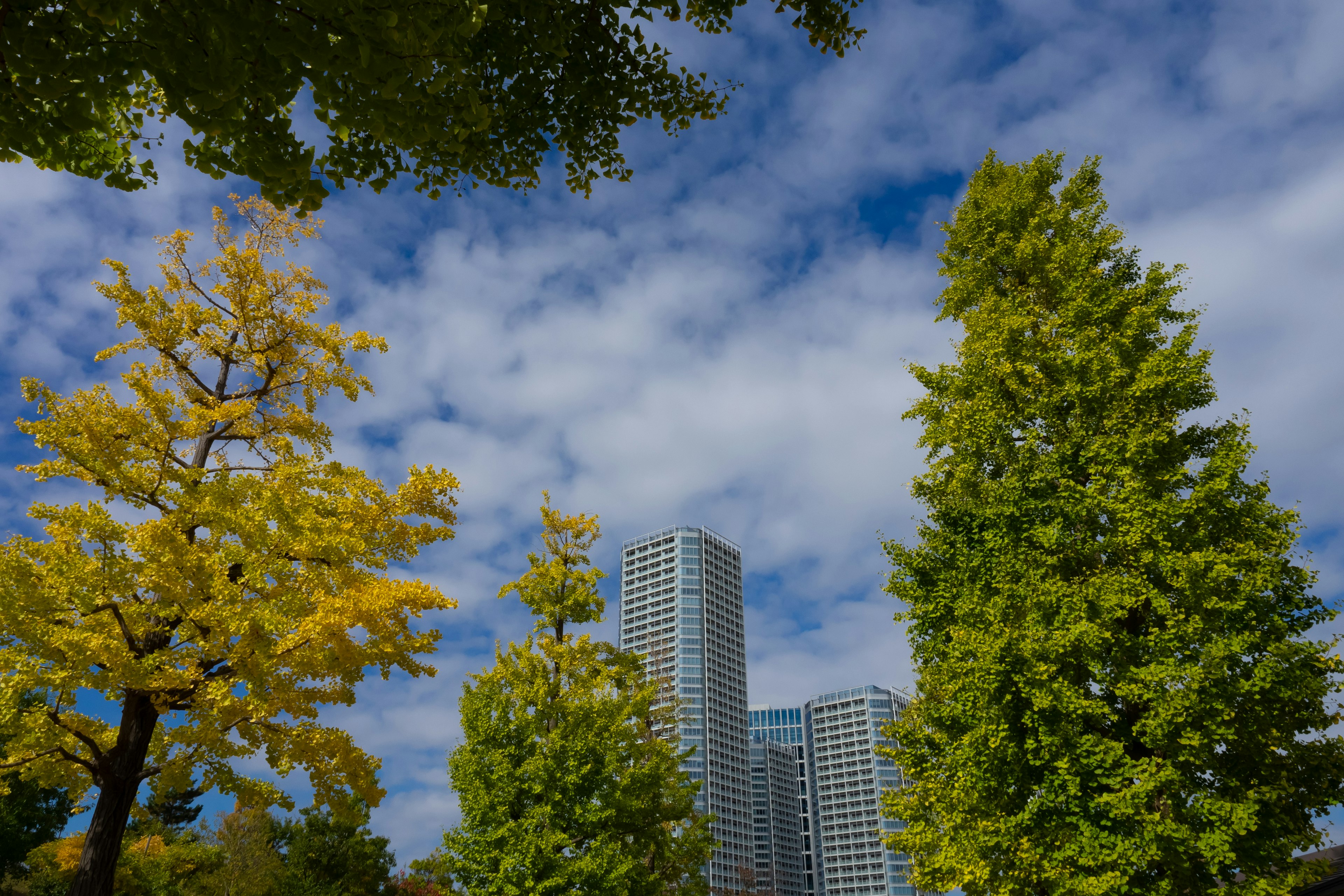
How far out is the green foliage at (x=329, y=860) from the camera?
22.4 m

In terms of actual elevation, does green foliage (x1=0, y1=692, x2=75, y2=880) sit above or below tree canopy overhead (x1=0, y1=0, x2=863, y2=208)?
below

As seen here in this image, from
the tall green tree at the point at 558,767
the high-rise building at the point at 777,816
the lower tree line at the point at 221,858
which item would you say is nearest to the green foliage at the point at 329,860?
the lower tree line at the point at 221,858

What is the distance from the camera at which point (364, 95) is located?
13.9 ft

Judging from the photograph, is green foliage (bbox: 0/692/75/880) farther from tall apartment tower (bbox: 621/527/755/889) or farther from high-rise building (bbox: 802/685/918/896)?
high-rise building (bbox: 802/685/918/896)

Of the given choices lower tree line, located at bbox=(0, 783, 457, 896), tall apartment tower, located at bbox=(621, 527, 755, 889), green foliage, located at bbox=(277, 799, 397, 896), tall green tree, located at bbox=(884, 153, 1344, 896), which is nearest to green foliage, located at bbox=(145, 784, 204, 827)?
lower tree line, located at bbox=(0, 783, 457, 896)

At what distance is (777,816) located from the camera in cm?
13350

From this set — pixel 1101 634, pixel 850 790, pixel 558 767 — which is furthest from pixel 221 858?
pixel 850 790

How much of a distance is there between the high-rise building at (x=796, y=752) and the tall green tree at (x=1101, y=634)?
4971 inches

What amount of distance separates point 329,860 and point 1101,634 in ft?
81.4

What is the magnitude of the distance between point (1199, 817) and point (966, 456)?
558cm

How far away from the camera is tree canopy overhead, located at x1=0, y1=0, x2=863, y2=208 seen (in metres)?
3.70

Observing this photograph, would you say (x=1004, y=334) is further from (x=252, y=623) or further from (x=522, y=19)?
(x=252, y=623)

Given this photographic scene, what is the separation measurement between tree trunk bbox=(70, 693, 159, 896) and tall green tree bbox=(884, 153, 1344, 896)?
10.9 m

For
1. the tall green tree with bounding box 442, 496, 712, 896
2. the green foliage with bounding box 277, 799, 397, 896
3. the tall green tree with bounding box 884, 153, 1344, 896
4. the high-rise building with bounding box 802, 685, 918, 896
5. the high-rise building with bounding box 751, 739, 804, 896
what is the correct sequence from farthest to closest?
the high-rise building with bounding box 751, 739, 804, 896
the high-rise building with bounding box 802, 685, 918, 896
the green foliage with bounding box 277, 799, 397, 896
the tall green tree with bounding box 442, 496, 712, 896
the tall green tree with bounding box 884, 153, 1344, 896
